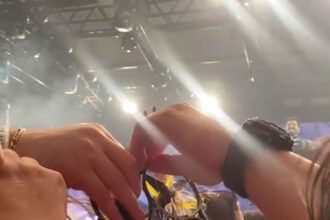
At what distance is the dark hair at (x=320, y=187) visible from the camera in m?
0.37

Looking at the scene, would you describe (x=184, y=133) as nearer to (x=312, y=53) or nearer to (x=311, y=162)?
(x=311, y=162)

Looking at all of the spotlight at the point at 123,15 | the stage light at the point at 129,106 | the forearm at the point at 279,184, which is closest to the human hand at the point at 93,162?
the forearm at the point at 279,184

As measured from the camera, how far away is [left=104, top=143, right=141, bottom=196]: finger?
1.65 feet

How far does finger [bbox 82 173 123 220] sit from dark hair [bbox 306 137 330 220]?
0.18 m

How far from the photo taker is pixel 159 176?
56 centimetres

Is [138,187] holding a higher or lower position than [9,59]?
lower

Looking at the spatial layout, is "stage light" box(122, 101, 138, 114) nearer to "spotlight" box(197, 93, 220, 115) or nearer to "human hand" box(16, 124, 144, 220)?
"spotlight" box(197, 93, 220, 115)

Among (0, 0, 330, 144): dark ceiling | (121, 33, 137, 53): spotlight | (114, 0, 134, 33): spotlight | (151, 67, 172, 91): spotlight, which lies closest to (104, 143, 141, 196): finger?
(114, 0, 134, 33): spotlight

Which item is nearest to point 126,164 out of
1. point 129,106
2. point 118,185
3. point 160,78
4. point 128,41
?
point 118,185

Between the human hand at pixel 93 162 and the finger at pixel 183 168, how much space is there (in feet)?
0.13

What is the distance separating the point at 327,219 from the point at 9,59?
4223mm

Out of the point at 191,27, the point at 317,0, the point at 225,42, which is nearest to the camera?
the point at 191,27

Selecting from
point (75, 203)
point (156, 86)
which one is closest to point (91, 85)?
point (156, 86)

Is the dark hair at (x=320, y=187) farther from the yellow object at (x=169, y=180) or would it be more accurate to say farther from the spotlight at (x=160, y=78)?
the spotlight at (x=160, y=78)
